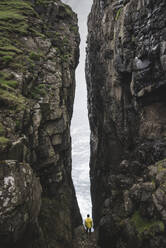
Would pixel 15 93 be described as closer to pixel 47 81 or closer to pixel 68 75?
pixel 47 81

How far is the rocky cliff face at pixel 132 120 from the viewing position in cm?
1435

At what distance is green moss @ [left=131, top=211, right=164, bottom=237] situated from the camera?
491 inches

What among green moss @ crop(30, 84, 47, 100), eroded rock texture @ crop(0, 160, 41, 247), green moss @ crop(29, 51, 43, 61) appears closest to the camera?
eroded rock texture @ crop(0, 160, 41, 247)

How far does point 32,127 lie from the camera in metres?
14.4

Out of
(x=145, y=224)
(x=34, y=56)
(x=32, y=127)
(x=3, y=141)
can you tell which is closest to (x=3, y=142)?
(x=3, y=141)

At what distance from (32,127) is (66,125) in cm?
710

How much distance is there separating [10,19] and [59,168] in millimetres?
21330

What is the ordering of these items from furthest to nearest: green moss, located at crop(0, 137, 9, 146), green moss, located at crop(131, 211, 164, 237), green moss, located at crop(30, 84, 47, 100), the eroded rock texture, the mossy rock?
green moss, located at crop(30, 84, 47, 100), green moss, located at crop(131, 211, 164, 237), green moss, located at crop(0, 137, 9, 146), the mossy rock, the eroded rock texture

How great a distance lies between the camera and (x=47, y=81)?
1978 cm

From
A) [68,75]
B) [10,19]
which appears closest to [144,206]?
[68,75]

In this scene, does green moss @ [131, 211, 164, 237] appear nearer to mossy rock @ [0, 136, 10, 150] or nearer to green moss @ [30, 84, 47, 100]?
mossy rock @ [0, 136, 10, 150]

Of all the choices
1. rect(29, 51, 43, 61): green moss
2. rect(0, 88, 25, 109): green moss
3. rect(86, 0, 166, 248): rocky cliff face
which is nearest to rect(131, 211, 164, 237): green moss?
rect(86, 0, 166, 248): rocky cliff face

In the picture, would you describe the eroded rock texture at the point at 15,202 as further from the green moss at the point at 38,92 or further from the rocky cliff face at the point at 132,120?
the rocky cliff face at the point at 132,120

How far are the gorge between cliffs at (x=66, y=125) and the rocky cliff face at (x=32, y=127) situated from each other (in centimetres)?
7
